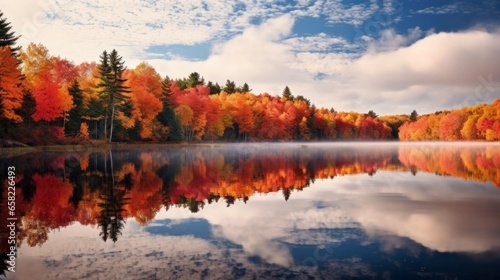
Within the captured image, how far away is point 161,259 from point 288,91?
170661 millimetres

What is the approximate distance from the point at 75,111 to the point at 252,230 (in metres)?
60.9

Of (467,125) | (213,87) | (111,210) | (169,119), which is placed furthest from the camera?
(467,125)

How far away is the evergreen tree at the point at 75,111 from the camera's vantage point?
64188mm

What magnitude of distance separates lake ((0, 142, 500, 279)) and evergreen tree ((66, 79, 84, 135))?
44.9m

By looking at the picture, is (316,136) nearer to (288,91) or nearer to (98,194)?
(288,91)

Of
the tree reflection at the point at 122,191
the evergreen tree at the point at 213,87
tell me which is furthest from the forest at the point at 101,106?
the tree reflection at the point at 122,191

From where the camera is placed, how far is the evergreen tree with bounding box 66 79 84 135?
6419cm

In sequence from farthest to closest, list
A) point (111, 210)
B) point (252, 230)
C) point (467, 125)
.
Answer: point (467, 125) < point (111, 210) < point (252, 230)

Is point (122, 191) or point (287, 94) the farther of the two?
point (287, 94)

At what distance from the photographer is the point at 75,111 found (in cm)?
6475

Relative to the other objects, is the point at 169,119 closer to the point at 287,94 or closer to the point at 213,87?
the point at 213,87

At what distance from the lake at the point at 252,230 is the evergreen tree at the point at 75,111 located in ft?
147

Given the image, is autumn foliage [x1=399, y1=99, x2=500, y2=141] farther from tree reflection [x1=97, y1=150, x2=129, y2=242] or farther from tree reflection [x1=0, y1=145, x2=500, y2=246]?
tree reflection [x1=97, y1=150, x2=129, y2=242]

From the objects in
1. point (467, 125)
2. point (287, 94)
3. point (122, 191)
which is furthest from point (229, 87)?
point (122, 191)
